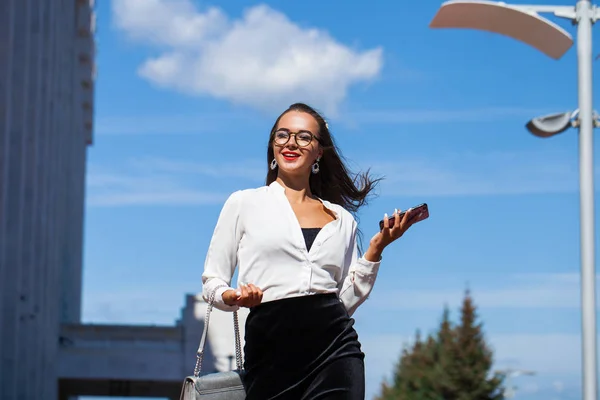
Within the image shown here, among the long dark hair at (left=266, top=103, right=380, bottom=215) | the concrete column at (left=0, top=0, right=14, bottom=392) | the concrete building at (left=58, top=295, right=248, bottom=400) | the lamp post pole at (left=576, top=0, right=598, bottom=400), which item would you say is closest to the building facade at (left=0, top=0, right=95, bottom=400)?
the concrete column at (left=0, top=0, right=14, bottom=392)

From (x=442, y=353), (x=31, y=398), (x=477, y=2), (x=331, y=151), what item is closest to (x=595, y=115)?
(x=477, y=2)

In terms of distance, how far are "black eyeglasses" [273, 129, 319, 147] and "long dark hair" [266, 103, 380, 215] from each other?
0.09 metres

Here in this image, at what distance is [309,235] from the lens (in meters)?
5.20

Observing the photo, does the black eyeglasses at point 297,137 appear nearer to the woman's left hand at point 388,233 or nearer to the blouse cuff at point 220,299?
the woman's left hand at point 388,233

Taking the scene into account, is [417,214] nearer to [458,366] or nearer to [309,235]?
[309,235]

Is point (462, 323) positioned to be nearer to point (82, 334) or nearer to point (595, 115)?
point (82, 334)

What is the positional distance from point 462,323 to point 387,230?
203ft

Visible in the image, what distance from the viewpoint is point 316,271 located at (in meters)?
5.11

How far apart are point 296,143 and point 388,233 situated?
0.60m

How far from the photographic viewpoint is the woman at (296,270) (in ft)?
16.1

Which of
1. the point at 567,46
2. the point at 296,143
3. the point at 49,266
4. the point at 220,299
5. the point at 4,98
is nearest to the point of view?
the point at 220,299

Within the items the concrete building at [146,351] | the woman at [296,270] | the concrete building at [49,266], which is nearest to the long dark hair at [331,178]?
the woman at [296,270]

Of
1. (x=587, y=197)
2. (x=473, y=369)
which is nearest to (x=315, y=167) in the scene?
(x=587, y=197)

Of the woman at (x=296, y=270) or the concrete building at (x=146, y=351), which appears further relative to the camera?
the concrete building at (x=146, y=351)
